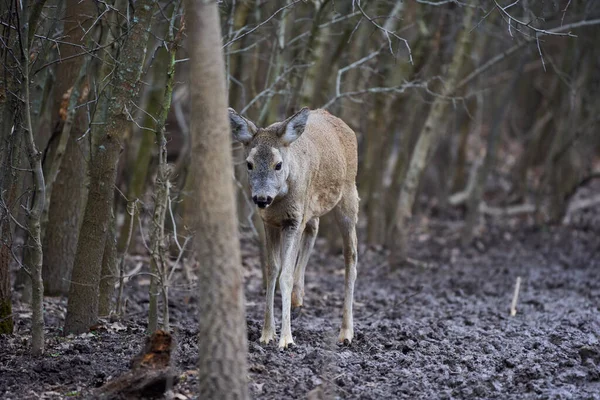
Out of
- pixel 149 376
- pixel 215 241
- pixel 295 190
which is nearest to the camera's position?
pixel 215 241

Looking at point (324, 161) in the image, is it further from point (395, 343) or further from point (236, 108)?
point (236, 108)

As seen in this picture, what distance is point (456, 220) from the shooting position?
842 inches

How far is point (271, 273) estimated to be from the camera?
8336 millimetres

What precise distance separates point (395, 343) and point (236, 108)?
21.6ft

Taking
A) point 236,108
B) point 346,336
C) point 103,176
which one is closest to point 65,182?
point 103,176

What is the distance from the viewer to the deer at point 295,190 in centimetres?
789

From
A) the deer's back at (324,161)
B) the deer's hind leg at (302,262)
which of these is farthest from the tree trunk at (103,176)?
the deer's hind leg at (302,262)

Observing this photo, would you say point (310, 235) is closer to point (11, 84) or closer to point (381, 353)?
point (381, 353)

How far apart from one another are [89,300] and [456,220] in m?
14.8

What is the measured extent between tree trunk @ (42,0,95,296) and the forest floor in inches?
17.2

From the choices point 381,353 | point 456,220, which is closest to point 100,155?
point 381,353

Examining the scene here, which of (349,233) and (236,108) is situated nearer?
(349,233)

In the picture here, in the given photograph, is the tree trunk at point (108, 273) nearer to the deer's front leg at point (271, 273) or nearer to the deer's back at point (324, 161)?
the deer's front leg at point (271, 273)

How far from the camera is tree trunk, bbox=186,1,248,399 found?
5426mm
